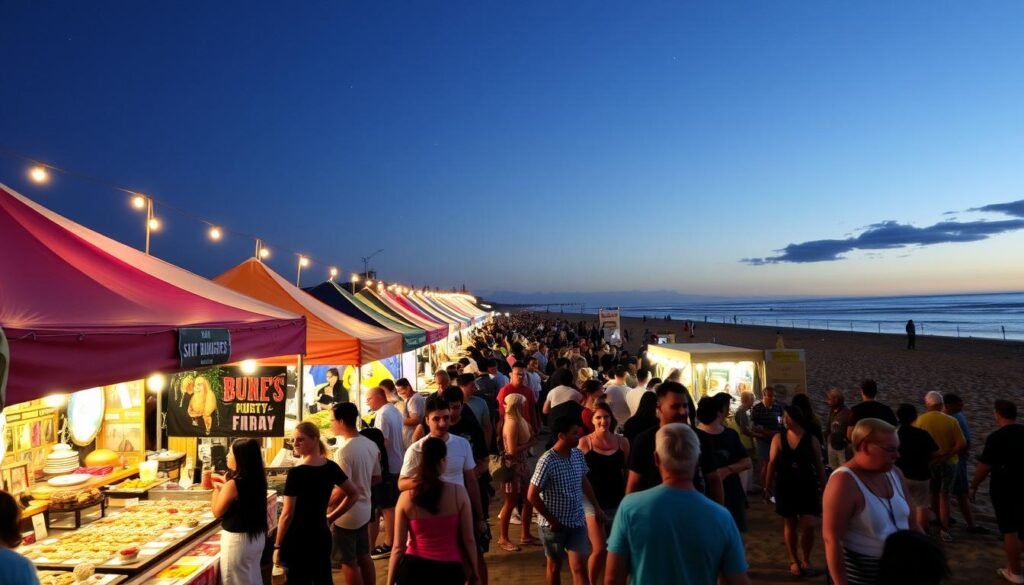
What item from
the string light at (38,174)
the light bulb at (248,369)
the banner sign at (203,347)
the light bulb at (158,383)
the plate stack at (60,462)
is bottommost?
the plate stack at (60,462)

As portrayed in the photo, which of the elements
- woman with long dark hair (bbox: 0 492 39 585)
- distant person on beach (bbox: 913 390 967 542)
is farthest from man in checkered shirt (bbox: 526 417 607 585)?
distant person on beach (bbox: 913 390 967 542)

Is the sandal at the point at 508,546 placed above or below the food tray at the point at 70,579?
below

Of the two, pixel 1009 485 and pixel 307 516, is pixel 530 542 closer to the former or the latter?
pixel 307 516

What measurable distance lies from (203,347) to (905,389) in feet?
59.1

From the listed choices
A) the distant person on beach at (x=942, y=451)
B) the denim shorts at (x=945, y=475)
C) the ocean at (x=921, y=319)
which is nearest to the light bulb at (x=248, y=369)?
the distant person on beach at (x=942, y=451)

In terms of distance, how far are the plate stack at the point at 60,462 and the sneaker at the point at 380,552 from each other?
2.74m

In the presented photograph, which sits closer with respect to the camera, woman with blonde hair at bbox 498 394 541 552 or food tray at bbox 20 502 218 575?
food tray at bbox 20 502 218 575

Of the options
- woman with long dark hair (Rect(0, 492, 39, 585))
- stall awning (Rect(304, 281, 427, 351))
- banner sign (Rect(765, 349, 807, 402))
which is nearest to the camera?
woman with long dark hair (Rect(0, 492, 39, 585))

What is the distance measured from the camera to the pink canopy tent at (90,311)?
2633 millimetres

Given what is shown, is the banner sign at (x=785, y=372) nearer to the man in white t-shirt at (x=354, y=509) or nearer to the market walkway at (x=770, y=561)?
the market walkway at (x=770, y=561)

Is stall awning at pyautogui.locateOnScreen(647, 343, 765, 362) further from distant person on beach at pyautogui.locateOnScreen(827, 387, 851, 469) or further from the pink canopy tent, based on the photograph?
the pink canopy tent

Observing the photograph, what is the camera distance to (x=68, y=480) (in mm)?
4504

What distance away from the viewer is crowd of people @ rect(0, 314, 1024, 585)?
2.29 m

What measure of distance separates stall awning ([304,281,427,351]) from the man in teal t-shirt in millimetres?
6378
